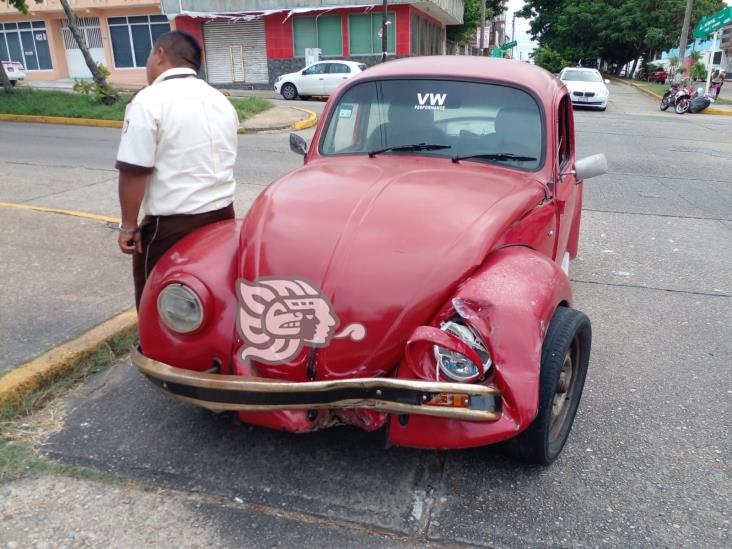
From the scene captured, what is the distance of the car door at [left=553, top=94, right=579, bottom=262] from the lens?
3.83 m

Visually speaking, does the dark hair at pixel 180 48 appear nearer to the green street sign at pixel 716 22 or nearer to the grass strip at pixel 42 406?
the grass strip at pixel 42 406

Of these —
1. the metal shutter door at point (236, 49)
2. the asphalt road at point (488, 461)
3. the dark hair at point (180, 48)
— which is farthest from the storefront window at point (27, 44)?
the dark hair at point (180, 48)

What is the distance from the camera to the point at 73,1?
→ 31000 millimetres

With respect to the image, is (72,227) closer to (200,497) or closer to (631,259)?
(200,497)

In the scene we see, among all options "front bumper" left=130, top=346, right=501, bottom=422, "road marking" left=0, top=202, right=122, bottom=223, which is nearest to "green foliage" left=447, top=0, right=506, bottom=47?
"road marking" left=0, top=202, right=122, bottom=223

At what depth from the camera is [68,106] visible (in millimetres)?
16750

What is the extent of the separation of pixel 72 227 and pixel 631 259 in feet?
17.9

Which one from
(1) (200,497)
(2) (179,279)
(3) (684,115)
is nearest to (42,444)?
(1) (200,497)

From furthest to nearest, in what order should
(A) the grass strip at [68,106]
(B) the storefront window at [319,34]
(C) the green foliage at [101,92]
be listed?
1. (B) the storefront window at [319,34]
2. (C) the green foliage at [101,92]
3. (A) the grass strip at [68,106]

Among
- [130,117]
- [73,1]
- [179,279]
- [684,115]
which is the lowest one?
[684,115]

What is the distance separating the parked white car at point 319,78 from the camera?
22.9 m

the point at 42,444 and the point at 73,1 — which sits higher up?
the point at 73,1

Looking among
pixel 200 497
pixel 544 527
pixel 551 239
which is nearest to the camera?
pixel 544 527

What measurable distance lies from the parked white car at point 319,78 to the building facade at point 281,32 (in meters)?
5.81
